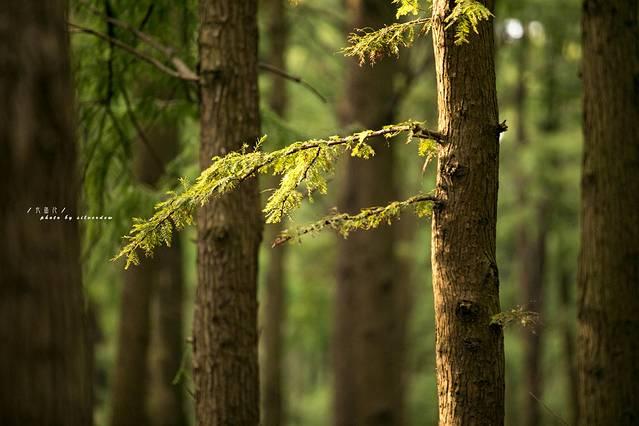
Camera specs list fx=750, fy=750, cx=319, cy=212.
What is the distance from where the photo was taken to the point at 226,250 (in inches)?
201

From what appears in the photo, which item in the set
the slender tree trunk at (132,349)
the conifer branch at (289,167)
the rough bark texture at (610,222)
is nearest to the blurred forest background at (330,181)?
the slender tree trunk at (132,349)

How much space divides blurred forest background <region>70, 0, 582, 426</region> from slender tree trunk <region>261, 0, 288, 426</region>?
44 mm

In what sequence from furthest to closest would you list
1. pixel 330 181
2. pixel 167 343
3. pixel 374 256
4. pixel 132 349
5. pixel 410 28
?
pixel 167 343
pixel 132 349
pixel 374 256
pixel 330 181
pixel 410 28

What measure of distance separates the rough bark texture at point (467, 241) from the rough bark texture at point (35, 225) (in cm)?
194

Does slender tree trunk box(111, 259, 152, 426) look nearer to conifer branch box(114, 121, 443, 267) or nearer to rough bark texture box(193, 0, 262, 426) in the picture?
rough bark texture box(193, 0, 262, 426)

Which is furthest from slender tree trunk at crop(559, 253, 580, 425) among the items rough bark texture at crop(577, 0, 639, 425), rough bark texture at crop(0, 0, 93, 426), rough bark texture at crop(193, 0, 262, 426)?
rough bark texture at crop(0, 0, 93, 426)

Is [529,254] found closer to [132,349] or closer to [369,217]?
[132,349]

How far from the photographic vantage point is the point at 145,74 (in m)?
6.48

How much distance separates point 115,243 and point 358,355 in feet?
14.6

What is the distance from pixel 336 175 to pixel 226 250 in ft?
33.2

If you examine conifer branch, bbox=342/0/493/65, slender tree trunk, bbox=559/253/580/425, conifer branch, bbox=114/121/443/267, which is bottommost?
slender tree trunk, bbox=559/253/580/425

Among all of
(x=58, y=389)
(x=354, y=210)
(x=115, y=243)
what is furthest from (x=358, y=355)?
(x=58, y=389)

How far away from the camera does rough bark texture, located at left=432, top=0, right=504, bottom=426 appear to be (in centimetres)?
382

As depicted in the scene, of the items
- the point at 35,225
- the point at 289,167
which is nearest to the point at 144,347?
the point at 289,167
